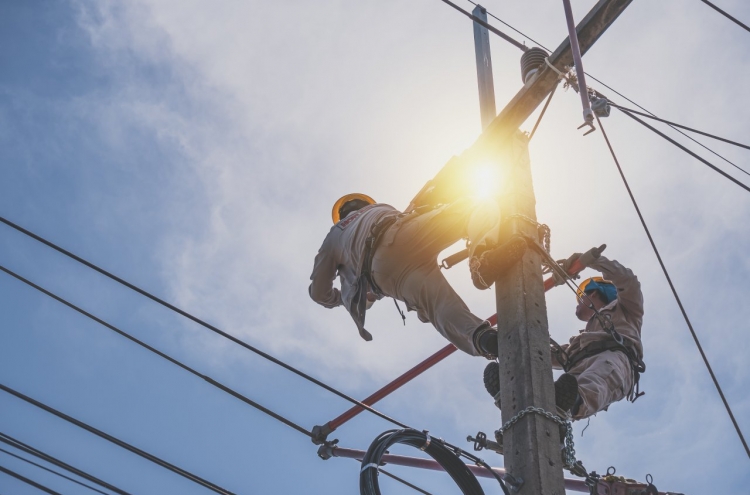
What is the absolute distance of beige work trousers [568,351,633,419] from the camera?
408 cm

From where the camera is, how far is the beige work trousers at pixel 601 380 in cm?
408

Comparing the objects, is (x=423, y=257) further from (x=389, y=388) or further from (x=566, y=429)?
(x=566, y=429)

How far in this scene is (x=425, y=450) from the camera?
3676 millimetres

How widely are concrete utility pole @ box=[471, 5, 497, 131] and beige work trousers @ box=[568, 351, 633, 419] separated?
1.75m

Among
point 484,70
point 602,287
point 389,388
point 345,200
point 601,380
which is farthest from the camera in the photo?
point 345,200

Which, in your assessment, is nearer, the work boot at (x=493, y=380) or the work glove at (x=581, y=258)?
the work boot at (x=493, y=380)

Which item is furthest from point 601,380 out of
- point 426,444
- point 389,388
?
point 389,388

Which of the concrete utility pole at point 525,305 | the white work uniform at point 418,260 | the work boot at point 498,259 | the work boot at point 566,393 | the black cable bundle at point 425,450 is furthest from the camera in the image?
the white work uniform at point 418,260

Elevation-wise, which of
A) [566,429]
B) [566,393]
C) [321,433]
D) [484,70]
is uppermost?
[484,70]

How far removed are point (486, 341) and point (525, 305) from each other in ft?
1.45

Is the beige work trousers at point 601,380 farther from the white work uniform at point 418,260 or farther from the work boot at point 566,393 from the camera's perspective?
the white work uniform at point 418,260

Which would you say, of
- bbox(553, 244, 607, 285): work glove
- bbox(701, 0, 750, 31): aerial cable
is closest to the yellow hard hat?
bbox(553, 244, 607, 285): work glove

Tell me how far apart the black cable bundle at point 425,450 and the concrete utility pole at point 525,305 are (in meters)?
0.36

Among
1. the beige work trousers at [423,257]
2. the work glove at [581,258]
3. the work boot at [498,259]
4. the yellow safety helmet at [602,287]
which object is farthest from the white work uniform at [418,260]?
the yellow safety helmet at [602,287]
